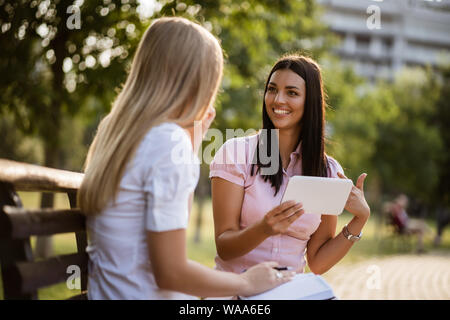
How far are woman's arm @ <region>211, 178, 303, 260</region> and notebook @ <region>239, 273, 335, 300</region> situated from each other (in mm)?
303

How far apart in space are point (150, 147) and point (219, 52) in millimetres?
456

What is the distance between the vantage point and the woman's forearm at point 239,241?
7.18 feet

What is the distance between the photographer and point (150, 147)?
1.59 meters

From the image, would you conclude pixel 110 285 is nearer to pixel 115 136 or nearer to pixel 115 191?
pixel 115 191

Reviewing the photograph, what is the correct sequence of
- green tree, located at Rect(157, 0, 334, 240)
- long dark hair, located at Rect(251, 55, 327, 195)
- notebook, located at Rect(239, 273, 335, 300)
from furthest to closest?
1. green tree, located at Rect(157, 0, 334, 240)
2. long dark hair, located at Rect(251, 55, 327, 195)
3. notebook, located at Rect(239, 273, 335, 300)

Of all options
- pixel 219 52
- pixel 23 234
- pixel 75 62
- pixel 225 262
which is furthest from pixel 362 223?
pixel 75 62

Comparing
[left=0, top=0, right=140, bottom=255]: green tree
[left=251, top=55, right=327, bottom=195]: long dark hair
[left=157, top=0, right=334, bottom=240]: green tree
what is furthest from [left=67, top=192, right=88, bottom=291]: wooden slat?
[left=0, top=0, right=140, bottom=255]: green tree

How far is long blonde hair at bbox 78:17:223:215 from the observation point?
5.32 ft

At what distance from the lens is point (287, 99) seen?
279 cm

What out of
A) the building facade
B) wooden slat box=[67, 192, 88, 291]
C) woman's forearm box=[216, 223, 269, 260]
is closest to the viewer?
wooden slat box=[67, 192, 88, 291]

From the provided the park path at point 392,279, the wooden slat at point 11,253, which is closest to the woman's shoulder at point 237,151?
the wooden slat at point 11,253

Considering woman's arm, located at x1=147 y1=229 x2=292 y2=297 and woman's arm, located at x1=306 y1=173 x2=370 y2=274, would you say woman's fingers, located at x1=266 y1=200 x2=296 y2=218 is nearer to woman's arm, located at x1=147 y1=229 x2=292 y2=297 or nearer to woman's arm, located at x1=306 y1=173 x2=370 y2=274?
woman's arm, located at x1=147 y1=229 x2=292 y2=297

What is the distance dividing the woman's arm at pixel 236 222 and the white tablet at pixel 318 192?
59 mm

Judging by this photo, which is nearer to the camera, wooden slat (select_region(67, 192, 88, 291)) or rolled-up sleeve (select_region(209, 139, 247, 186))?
wooden slat (select_region(67, 192, 88, 291))
